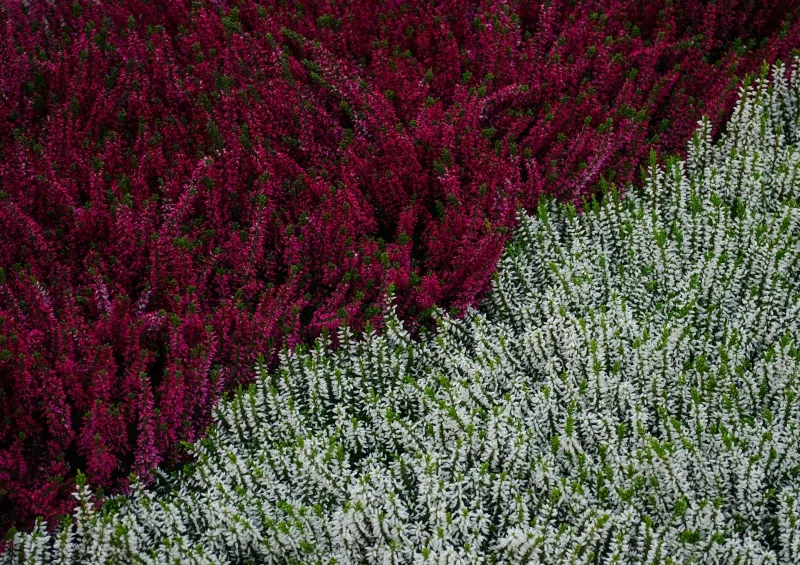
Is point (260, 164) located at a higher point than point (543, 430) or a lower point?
higher

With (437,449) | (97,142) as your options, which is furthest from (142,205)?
(437,449)

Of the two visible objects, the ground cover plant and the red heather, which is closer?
the ground cover plant

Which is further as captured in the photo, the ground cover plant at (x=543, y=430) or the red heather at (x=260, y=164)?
the red heather at (x=260, y=164)

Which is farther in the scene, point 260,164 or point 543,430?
point 260,164

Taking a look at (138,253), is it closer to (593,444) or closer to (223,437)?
(223,437)
